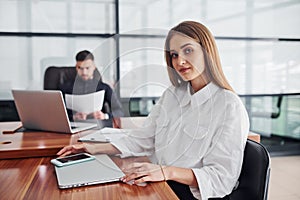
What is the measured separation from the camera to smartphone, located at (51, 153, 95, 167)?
3.81ft

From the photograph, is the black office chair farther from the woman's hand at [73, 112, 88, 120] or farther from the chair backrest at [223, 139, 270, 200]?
the woman's hand at [73, 112, 88, 120]

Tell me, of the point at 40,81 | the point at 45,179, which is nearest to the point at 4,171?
the point at 45,179

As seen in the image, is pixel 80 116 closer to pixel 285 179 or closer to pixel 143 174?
pixel 143 174

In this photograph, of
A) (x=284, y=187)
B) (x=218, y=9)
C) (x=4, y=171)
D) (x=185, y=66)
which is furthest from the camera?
(x=218, y=9)

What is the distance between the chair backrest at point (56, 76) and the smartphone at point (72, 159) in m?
1.94

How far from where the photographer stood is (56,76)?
3092 mm

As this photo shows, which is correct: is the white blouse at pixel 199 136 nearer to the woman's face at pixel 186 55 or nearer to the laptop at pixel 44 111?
the woman's face at pixel 186 55

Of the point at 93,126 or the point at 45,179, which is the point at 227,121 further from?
the point at 93,126

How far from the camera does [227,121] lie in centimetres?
116

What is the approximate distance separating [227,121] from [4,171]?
33.0 inches

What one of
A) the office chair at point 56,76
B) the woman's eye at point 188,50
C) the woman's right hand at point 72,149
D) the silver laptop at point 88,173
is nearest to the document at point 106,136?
the woman's right hand at point 72,149

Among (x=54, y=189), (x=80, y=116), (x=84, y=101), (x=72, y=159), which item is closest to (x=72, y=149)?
(x=72, y=159)

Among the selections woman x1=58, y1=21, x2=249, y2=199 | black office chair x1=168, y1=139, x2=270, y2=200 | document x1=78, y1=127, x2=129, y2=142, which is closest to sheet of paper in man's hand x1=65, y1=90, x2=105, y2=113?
document x1=78, y1=127, x2=129, y2=142

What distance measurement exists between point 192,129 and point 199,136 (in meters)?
0.06
